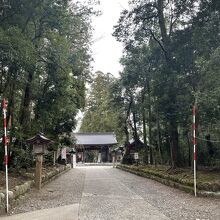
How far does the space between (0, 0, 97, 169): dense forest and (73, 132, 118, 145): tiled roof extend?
26.9m

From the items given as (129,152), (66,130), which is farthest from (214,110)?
(129,152)

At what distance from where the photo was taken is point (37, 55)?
1298 cm

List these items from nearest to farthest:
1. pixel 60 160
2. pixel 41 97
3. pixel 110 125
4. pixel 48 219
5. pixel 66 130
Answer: pixel 48 219 < pixel 41 97 < pixel 66 130 < pixel 60 160 < pixel 110 125

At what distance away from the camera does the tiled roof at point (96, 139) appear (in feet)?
161

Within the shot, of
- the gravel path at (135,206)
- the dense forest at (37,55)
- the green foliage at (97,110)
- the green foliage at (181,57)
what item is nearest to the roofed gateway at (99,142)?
the green foliage at (97,110)

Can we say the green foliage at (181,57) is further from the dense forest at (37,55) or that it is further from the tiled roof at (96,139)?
the tiled roof at (96,139)

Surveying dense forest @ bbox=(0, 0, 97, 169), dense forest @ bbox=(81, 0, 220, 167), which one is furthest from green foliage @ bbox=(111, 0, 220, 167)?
dense forest @ bbox=(0, 0, 97, 169)

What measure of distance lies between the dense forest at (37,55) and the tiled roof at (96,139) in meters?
26.9

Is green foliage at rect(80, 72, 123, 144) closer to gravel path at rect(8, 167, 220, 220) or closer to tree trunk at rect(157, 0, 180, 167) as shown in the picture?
tree trunk at rect(157, 0, 180, 167)

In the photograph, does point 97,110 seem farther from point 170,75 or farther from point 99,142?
point 170,75

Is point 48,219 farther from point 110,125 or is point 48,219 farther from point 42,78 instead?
point 110,125

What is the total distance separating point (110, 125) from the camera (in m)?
54.3

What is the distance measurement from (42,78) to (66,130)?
10.1 m

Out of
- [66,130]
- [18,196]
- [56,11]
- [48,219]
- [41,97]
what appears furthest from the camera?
[66,130]
